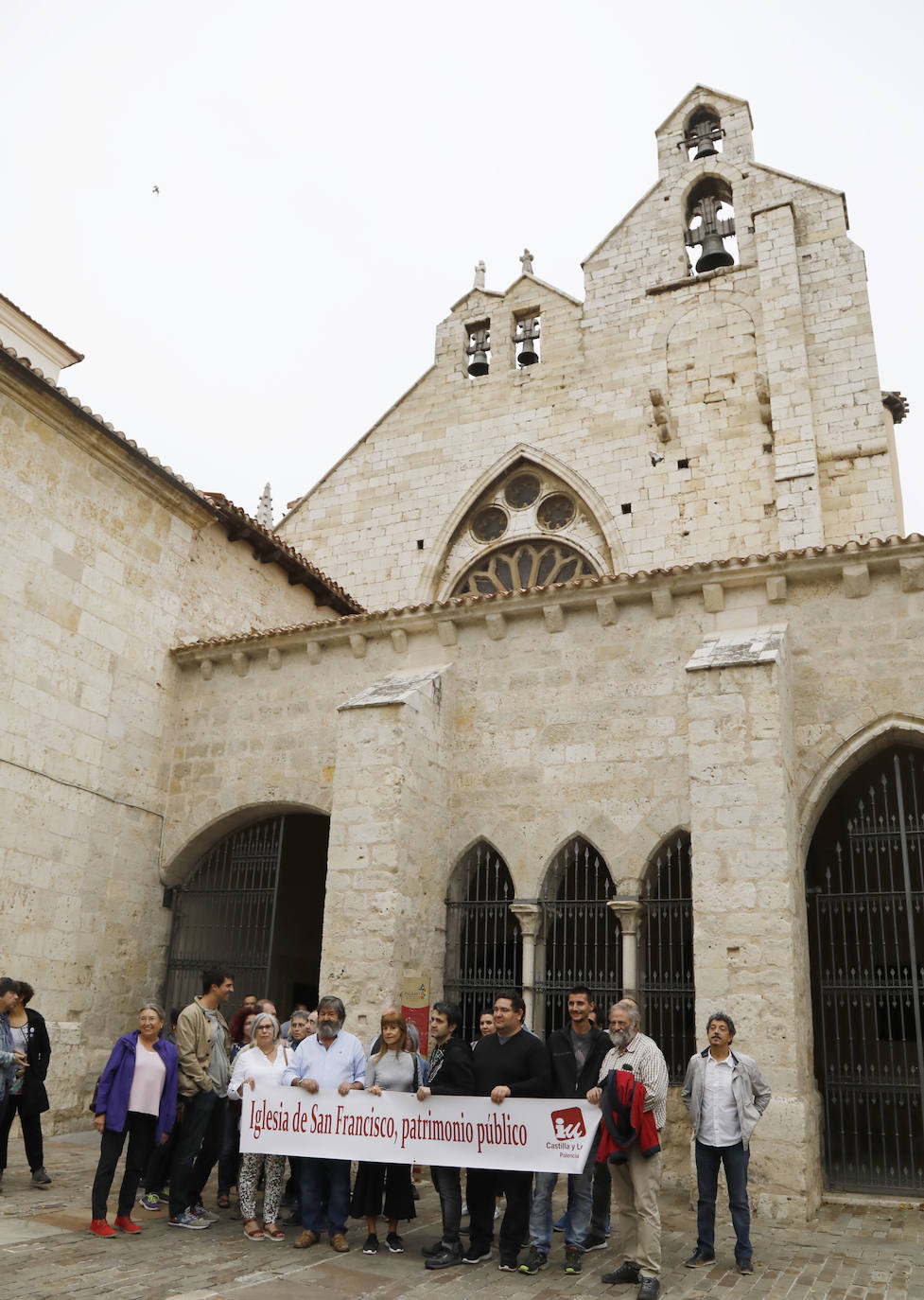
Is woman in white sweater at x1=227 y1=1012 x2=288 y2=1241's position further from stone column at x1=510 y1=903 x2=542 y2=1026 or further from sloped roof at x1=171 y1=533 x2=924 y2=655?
sloped roof at x1=171 y1=533 x2=924 y2=655

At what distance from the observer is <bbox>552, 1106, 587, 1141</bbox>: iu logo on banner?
538cm

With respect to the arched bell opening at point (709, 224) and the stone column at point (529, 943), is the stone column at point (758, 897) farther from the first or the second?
the arched bell opening at point (709, 224)

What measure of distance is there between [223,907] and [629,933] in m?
4.93

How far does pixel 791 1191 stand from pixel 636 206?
15762 mm

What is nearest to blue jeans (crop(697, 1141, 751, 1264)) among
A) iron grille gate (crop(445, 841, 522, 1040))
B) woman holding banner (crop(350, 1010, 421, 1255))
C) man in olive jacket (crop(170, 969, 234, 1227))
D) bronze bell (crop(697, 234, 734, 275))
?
woman holding banner (crop(350, 1010, 421, 1255))

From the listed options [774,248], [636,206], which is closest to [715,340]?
[774,248]

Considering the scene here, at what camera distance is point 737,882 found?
7238 millimetres

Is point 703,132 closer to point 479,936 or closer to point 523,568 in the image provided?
point 523,568

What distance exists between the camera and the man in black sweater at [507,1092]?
5434 millimetres

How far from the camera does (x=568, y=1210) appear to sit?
219 inches

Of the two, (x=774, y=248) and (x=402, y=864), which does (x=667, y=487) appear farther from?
(x=402, y=864)

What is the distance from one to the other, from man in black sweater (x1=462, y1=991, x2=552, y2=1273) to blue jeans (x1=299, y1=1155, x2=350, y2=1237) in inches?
28.4

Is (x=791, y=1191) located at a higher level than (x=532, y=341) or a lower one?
lower

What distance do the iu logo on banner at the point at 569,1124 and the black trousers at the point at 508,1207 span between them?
0.29 metres
